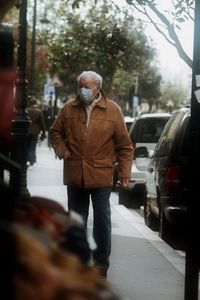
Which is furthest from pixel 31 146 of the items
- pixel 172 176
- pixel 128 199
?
pixel 172 176

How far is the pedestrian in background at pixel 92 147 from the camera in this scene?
20.9ft

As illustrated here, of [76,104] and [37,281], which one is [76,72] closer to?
[76,104]

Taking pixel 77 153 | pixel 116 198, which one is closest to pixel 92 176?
pixel 77 153

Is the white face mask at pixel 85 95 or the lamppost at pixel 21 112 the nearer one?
the white face mask at pixel 85 95

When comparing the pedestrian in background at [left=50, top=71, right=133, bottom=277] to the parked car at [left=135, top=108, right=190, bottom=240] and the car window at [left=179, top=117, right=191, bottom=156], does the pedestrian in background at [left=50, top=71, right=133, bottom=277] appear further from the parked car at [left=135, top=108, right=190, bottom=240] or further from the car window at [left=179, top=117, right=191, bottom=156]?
the car window at [left=179, top=117, right=191, bottom=156]

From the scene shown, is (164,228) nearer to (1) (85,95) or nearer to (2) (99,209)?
(2) (99,209)

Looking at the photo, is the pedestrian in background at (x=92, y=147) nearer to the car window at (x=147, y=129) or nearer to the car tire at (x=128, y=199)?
the car tire at (x=128, y=199)

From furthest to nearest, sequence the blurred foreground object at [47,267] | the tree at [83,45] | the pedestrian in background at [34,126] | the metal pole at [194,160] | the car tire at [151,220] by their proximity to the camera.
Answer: the tree at [83,45]
the pedestrian in background at [34,126]
the car tire at [151,220]
the metal pole at [194,160]
the blurred foreground object at [47,267]

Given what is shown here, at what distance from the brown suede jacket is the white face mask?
0.29ft

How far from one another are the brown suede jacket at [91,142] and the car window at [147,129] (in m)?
8.88

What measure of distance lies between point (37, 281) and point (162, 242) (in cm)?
713

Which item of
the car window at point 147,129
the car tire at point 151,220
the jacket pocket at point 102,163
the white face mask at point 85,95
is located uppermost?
the white face mask at point 85,95

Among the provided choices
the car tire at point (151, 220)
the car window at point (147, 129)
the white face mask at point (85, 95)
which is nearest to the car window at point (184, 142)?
the car tire at point (151, 220)

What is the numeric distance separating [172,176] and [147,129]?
6.75 meters
